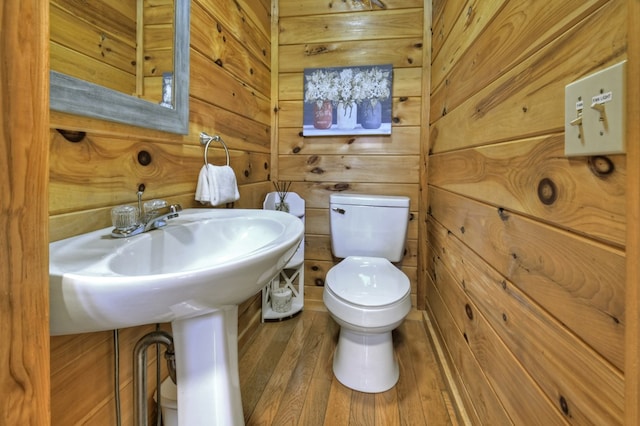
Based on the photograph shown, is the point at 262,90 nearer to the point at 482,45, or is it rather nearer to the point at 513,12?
the point at 482,45

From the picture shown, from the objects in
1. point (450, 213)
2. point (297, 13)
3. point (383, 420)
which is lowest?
point (383, 420)

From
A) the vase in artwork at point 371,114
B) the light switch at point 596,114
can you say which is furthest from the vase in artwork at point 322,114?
the light switch at point 596,114

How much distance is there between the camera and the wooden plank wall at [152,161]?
75 centimetres

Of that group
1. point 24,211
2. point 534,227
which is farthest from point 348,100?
point 24,211

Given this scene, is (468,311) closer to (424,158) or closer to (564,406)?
(564,406)

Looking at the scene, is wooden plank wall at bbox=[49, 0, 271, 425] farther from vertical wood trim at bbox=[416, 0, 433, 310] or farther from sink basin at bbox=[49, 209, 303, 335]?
vertical wood trim at bbox=[416, 0, 433, 310]

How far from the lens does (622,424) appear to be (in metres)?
0.47

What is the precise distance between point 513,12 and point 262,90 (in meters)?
1.43

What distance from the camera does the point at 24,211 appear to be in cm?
36

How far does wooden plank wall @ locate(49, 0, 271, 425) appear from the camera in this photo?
0.75m

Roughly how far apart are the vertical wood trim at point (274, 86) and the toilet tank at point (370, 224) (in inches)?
21.7

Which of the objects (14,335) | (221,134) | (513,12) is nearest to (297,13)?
(221,134)

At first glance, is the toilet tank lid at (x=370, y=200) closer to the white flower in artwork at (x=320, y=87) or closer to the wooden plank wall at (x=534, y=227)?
the wooden plank wall at (x=534, y=227)

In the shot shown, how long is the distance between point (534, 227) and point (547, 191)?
95 mm
